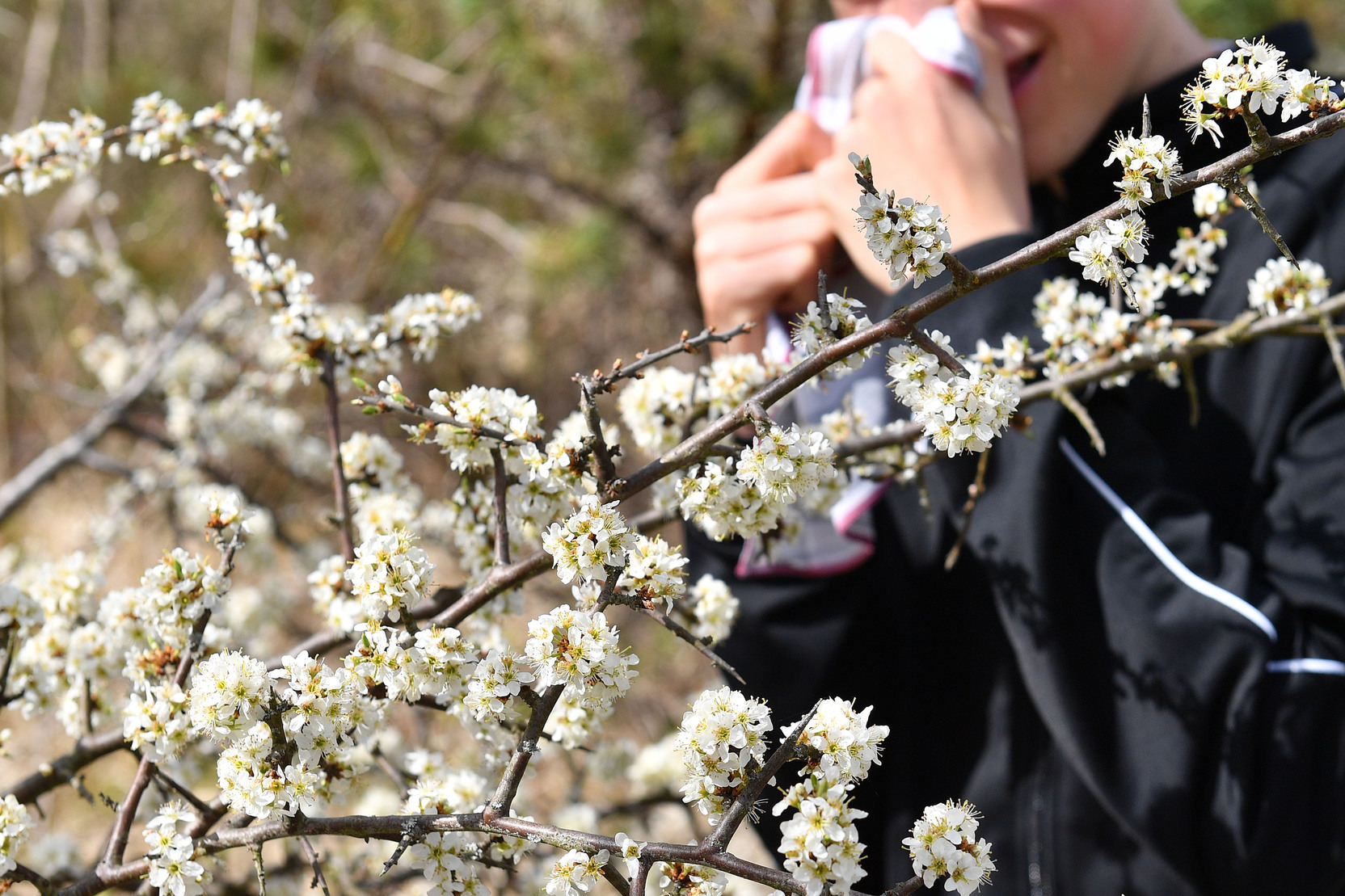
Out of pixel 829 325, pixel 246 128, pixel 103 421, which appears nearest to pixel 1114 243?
pixel 829 325

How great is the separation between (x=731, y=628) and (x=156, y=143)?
89 cm

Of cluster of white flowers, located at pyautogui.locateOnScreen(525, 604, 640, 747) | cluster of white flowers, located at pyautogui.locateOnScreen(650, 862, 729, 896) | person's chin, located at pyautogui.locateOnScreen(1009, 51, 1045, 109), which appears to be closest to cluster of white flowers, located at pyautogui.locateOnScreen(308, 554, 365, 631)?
cluster of white flowers, located at pyautogui.locateOnScreen(525, 604, 640, 747)

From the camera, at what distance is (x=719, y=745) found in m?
0.62

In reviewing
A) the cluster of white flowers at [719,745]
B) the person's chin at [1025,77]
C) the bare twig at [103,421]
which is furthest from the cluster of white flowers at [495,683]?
the bare twig at [103,421]

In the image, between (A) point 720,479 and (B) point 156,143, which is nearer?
(A) point 720,479

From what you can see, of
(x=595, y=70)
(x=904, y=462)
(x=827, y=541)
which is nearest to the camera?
(x=904, y=462)

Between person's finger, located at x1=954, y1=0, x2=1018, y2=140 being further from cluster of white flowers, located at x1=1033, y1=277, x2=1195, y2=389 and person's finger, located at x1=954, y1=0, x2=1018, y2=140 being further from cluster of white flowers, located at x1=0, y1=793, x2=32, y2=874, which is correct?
cluster of white flowers, located at x1=0, y1=793, x2=32, y2=874

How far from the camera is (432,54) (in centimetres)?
385

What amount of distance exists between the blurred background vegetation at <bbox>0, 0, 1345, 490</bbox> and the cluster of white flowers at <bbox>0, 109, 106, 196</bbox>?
73.7 inches

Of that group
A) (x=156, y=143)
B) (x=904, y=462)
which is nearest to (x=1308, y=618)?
(x=904, y=462)

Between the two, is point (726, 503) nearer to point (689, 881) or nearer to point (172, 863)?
point (689, 881)

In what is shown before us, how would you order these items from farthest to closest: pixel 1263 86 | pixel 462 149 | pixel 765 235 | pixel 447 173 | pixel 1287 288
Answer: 1. pixel 447 173
2. pixel 462 149
3. pixel 765 235
4. pixel 1287 288
5. pixel 1263 86

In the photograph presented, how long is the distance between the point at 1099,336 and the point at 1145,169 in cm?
38

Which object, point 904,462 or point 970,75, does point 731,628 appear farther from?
point 970,75
